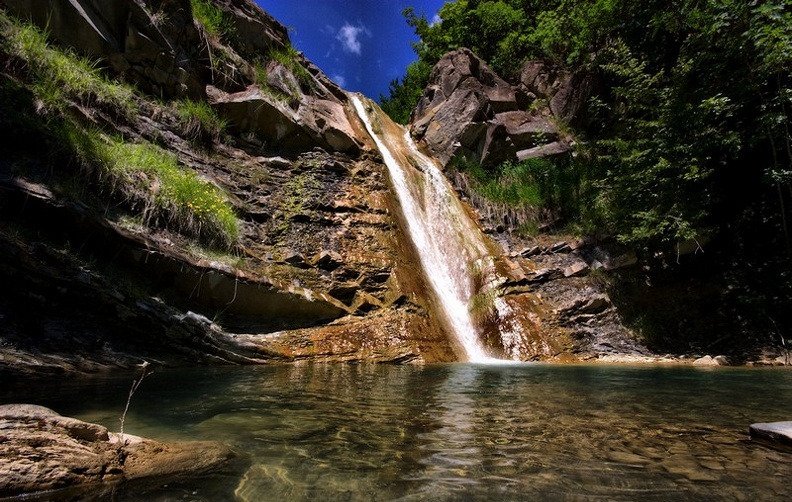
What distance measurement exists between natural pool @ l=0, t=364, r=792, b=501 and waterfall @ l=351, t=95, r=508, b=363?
378 cm

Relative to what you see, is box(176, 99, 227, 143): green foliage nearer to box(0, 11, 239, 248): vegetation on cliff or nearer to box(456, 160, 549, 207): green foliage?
box(0, 11, 239, 248): vegetation on cliff

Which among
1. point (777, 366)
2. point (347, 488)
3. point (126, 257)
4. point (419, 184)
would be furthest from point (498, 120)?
point (347, 488)

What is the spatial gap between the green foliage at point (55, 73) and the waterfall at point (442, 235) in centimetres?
585

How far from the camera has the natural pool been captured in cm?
168

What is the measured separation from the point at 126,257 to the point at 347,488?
4.82 meters

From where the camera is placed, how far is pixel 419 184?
37.0ft

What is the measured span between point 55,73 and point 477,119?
10.2 meters

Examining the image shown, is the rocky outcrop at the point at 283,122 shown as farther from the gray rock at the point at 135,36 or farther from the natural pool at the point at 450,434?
the natural pool at the point at 450,434

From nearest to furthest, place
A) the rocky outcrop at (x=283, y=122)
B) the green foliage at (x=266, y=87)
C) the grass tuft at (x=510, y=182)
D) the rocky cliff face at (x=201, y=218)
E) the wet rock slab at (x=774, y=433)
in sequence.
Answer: the wet rock slab at (x=774, y=433) → the rocky cliff face at (x=201, y=218) → the rocky outcrop at (x=283, y=122) → the green foliage at (x=266, y=87) → the grass tuft at (x=510, y=182)

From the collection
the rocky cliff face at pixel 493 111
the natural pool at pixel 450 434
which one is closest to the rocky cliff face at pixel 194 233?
the natural pool at pixel 450 434

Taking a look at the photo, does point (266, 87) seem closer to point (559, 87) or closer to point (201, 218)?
point (201, 218)

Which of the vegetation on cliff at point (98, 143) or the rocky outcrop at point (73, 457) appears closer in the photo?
the rocky outcrop at point (73, 457)

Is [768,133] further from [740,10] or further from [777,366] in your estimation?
[777,366]

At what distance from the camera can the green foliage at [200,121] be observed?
8211 millimetres
